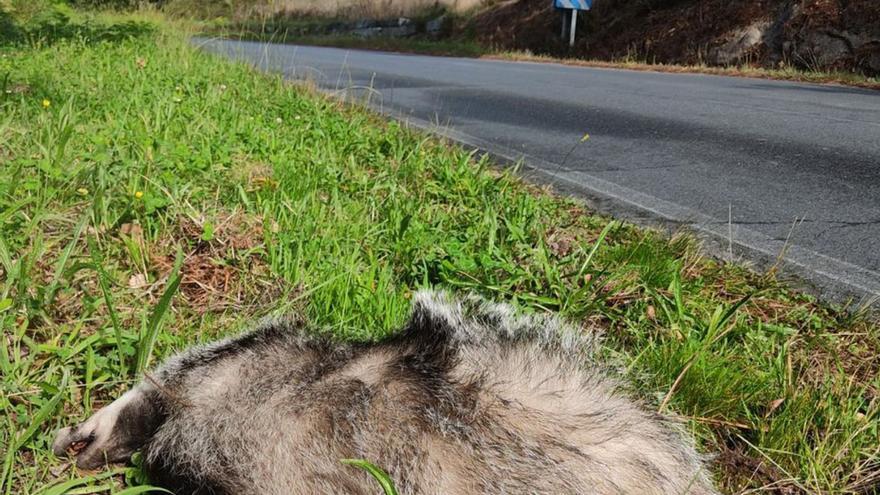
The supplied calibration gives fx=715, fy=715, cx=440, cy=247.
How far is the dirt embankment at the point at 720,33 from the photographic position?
11672 millimetres

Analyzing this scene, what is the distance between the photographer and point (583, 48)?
1728cm

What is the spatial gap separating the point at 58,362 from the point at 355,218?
1.35 m

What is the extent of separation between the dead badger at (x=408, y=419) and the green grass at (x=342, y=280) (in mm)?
215

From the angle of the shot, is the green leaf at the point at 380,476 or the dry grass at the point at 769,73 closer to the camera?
the green leaf at the point at 380,476

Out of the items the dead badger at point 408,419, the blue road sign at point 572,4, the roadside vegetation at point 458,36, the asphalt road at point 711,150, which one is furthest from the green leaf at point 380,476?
the blue road sign at point 572,4

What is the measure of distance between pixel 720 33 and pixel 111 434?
14512mm

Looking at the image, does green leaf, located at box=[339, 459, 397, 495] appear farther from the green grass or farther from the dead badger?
the green grass

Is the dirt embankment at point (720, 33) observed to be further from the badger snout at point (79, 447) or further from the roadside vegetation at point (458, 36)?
the badger snout at point (79, 447)

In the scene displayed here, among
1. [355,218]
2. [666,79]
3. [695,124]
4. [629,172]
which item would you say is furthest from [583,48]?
[355,218]

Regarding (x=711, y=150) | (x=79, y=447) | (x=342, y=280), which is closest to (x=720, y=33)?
(x=711, y=150)

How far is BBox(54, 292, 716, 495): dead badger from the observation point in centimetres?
153

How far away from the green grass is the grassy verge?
10.8 feet

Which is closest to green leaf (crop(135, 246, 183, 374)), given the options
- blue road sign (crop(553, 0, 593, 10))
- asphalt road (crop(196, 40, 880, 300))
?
asphalt road (crop(196, 40, 880, 300))

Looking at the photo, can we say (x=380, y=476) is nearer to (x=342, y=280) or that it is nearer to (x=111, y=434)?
(x=111, y=434)
